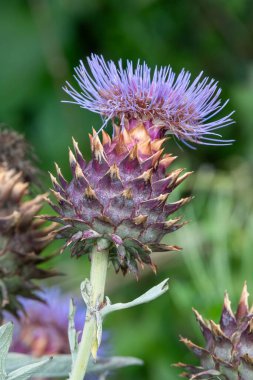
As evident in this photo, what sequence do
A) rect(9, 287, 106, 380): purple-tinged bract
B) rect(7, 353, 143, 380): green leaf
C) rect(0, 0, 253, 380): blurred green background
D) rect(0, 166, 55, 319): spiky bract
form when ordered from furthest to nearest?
rect(0, 0, 253, 380): blurred green background → rect(9, 287, 106, 380): purple-tinged bract → rect(0, 166, 55, 319): spiky bract → rect(7, 353, 143, 380): green leaf

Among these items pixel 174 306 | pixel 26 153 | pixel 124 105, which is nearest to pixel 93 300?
pixel 124 105

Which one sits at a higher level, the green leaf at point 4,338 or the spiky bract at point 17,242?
the spiky bract at point 17,242

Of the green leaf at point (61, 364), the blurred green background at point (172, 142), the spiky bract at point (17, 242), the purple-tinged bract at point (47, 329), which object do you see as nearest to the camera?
the green leaf at point (61, 364)

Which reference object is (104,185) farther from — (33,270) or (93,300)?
(33,270)

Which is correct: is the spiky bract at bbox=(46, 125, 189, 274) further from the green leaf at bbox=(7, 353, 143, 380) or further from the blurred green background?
the blurred green background

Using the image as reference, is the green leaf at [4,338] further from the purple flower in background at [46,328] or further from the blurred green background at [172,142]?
the blurred green background at [172,142]

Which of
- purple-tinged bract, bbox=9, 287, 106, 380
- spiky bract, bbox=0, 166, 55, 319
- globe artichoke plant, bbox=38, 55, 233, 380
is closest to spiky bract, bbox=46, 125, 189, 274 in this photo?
globe artichoke plant, bbox=38, 55, 233, 380

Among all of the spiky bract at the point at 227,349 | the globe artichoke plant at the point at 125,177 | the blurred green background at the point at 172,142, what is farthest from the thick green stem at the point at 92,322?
the blurred green background at the point at 172,142
